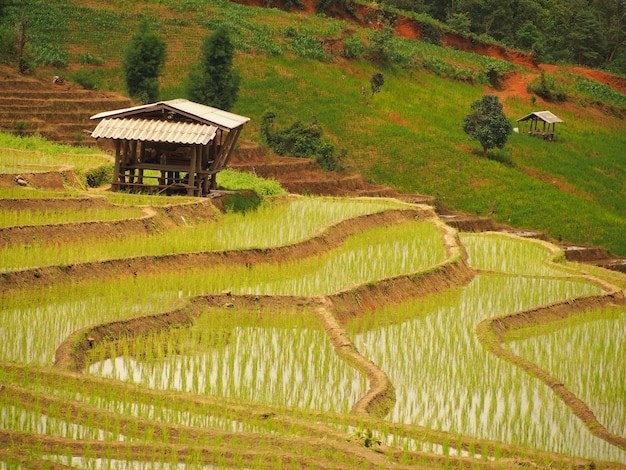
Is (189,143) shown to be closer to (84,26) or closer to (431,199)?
(431,199)

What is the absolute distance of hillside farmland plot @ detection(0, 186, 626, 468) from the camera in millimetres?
9586

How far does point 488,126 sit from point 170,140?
19.6 metres

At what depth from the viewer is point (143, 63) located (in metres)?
35.8

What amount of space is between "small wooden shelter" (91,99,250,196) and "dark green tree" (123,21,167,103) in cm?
1234

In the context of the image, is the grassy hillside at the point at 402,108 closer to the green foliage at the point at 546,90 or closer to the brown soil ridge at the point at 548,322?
the green foliage at the point at 546,90

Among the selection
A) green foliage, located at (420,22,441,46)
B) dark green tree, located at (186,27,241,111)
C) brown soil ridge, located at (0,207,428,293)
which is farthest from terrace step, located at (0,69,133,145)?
green foliage, located at (420,22,441,46)

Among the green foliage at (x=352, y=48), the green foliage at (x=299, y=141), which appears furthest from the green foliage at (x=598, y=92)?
the green foliage at (x=299, y=141)

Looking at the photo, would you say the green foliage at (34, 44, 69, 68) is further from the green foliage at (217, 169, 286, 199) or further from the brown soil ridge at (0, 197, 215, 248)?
the brown soil ridge at (0, 197, 215, 248)

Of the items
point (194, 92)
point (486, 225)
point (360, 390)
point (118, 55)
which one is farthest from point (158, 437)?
point (118, 55)

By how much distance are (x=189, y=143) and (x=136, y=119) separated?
1.45m

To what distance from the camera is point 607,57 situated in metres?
71.1

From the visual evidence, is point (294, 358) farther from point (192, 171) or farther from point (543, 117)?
point (543, 117)

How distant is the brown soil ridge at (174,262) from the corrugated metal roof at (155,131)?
9.84 feet

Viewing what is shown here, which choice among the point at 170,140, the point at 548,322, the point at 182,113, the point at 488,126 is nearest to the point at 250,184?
the point at 182,113
